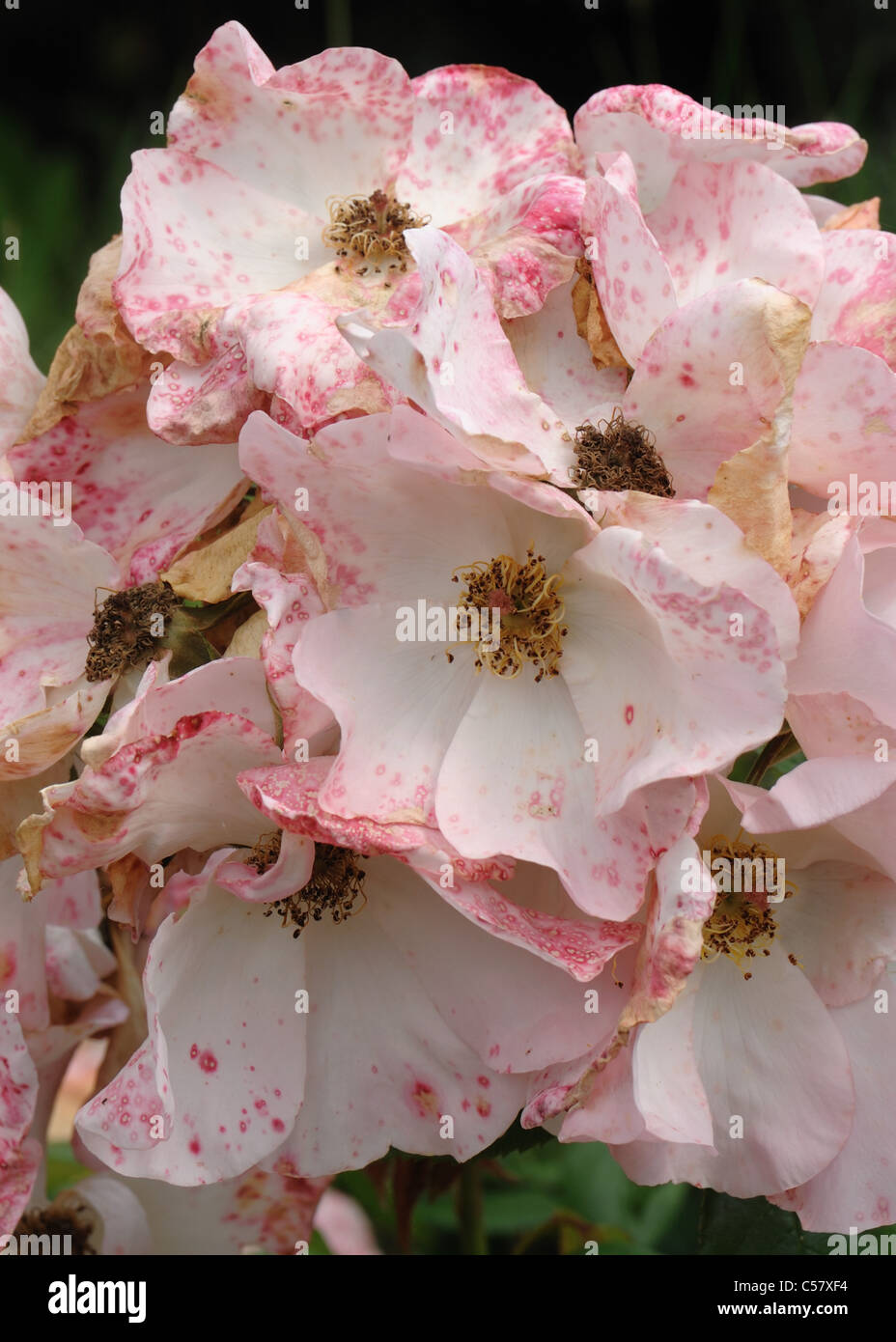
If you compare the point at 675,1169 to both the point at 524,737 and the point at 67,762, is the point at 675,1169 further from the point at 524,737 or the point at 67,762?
the point at 67,762

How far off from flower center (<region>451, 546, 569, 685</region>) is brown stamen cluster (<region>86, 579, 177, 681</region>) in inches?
5.4

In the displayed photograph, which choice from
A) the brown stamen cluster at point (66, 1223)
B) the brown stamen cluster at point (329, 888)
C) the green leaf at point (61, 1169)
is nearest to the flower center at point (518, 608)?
the brown stamen cluster at point (329, 888)

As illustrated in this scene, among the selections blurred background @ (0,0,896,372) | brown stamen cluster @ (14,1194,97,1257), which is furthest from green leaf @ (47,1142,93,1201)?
blurred background @ (0,0,896,372)

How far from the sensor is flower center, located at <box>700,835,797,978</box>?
2.29ft

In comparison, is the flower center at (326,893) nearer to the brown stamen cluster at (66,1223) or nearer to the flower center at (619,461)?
the flower center at (619,461)

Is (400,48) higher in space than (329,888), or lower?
higher

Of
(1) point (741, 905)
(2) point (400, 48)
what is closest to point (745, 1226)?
(1) point (741, 905)

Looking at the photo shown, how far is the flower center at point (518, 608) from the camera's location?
0.67m

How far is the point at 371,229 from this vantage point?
0.76 meters

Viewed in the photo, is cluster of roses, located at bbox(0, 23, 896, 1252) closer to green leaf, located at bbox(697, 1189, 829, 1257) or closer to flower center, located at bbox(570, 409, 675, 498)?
flower center, located at bbox(570, 409, 675, 498)

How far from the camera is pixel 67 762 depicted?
70 centimetres

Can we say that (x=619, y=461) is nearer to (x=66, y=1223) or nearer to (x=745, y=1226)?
(x=745, y=1226)

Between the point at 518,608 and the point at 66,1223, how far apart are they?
1.72 ft
